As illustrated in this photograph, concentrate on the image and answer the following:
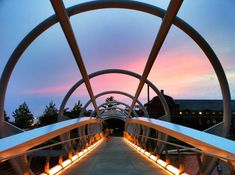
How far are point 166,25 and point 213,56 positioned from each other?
3.04 m

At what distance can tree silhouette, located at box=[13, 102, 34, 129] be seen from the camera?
8400cm

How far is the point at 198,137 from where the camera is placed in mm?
5281

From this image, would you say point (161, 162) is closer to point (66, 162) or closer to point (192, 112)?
point (66, 162)

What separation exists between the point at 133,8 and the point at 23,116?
81351 mm

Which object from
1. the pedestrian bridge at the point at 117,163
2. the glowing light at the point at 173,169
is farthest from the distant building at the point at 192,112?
the glowing light at the point at 173,169

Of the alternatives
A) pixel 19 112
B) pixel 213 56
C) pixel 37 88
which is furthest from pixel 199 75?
pixel 37 88

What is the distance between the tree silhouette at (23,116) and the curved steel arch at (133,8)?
245 ft

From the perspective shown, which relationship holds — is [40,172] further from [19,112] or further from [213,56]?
[19,112]

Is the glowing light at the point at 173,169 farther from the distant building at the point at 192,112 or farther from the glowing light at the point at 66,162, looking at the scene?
the distant building at the point at 192,112

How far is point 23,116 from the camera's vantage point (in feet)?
285

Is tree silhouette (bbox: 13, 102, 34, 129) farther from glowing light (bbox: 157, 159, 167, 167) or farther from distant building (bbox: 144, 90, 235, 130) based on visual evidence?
glowing light (bbox: 157, 159, 167, 167)

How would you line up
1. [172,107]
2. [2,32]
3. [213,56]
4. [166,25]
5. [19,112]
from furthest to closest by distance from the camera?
[19,112] → [172,107] → [2,32] → [213,56] → [166,25]

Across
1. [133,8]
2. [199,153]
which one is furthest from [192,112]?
[199,153]

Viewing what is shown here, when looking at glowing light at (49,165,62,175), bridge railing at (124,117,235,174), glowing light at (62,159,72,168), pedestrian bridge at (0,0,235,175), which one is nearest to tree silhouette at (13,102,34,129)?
pedestrian bridge at (0,0,235,175)
